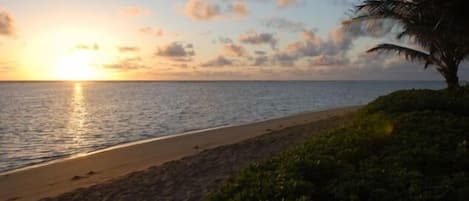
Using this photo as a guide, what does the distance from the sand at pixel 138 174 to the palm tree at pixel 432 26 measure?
5336mm

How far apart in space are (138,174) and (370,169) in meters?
7.05

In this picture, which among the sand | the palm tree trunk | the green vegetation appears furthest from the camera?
the palm tree trunk

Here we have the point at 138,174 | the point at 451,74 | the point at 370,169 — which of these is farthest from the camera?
the point at 451,74

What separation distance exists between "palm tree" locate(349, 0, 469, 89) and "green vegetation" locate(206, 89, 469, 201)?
14.0 feet

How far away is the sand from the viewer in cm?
1003

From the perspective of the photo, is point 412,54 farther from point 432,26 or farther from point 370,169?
point 370,169

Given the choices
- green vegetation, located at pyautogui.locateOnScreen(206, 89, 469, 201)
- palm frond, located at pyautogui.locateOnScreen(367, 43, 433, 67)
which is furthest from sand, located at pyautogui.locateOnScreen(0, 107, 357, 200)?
palm frond, located at pyautogui.locateOnScreen(367, 43, 433, 67)

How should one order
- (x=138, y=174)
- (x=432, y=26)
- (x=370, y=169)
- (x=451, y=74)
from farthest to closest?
(x=451, y=74)
(x=432, y=26)
(x=138, y=174)
(x=370, y=169)

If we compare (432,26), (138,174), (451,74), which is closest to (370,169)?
(138,174)

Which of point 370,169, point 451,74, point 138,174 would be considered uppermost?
point 451,74

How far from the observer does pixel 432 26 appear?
1794 centimetres

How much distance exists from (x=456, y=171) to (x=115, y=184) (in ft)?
23.5

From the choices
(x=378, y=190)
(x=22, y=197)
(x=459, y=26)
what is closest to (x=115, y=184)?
(x=22, y=197)

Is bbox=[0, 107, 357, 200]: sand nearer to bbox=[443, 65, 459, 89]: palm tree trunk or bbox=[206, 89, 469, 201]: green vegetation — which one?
bbox=[206, 89, 469, 201]: green vegetation
